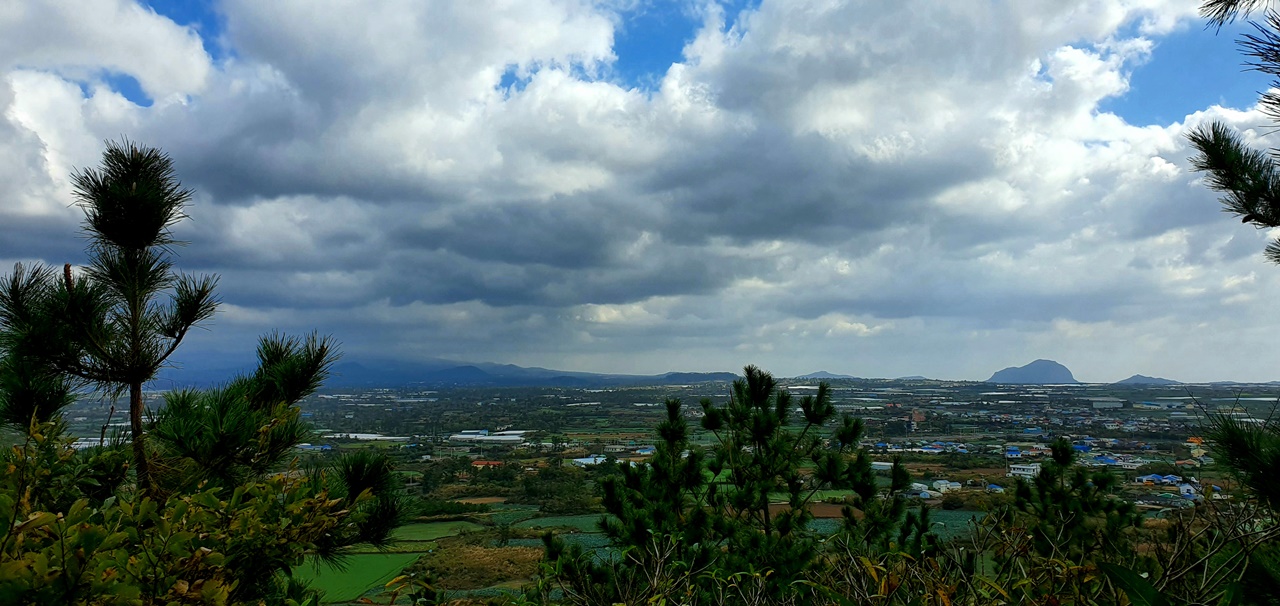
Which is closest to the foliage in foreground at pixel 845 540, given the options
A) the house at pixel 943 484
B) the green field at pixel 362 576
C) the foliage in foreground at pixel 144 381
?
the foliage in foreground at pixel 144 381

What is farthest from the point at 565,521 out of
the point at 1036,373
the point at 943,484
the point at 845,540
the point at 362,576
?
the point at 1036,373

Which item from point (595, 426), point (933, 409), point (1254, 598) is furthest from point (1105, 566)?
point (595, 426)

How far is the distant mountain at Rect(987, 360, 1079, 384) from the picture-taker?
12667 centimetres

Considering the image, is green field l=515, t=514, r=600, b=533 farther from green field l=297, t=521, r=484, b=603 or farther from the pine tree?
the pine tree

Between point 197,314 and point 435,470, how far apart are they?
107 ft

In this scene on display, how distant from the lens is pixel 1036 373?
136 m

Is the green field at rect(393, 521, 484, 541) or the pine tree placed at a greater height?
the pine tree

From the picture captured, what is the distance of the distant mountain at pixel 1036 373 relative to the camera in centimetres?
12667

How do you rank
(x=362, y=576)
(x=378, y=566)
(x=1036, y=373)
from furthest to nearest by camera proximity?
1. (x=1036, y=373)
2. (x=378, y=566)
3. (x=362, y=576)

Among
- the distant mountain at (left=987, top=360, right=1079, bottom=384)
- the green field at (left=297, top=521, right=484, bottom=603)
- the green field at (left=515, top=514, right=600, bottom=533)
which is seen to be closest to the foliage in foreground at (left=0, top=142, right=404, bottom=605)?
the green field at (left=297, top=521, right=484, bottom=603)

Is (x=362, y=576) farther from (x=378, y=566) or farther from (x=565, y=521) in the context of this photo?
(x=565, y=521)

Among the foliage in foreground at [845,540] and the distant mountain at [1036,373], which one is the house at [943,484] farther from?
the distant mountain at [1036,373]

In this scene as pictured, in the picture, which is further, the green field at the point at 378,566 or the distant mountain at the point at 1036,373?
the distant mountain at the point at 1036,373

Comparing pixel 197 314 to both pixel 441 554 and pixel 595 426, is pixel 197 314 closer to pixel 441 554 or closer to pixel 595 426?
pixel 441 554
